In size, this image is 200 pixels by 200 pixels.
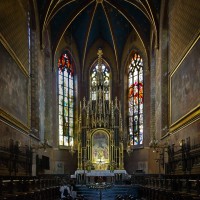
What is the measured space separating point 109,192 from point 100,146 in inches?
306

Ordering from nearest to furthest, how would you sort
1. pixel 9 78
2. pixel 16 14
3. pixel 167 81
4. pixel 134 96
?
pixel 9 78 < pixel 16 14 < pixel 167 81 < pixel 134 96

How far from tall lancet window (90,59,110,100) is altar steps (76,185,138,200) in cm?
1017

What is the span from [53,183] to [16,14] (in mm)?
9133

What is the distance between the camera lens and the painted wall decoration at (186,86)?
57.8 ft

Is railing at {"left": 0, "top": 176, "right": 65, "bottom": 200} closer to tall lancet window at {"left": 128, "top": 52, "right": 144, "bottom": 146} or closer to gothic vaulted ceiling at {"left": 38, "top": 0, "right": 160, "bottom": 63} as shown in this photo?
gothic vaulted ceiling at {"left": 38, "top": 0, "right": 160, "bottom": 63}

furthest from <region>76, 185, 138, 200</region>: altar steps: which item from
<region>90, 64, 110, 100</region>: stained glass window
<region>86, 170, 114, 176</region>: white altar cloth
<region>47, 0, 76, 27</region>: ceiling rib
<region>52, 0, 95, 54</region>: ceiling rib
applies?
<region>52, 0, 95, 54</region>: ceiling rib

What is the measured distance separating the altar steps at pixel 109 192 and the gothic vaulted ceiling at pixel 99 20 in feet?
34.6

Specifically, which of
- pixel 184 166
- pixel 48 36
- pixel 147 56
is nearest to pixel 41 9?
pixel 48 36

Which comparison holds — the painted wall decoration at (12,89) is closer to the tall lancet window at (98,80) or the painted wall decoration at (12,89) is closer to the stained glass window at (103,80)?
the tall lancet window at (98,80)

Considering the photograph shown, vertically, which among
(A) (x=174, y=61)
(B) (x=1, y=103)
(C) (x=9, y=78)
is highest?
(A) (x=174, y=61)

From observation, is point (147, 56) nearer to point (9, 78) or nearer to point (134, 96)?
point (134, 96)

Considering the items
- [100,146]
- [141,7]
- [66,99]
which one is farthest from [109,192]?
[141,7]

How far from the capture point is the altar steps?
74.9 feet

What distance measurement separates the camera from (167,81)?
25.4 metres
